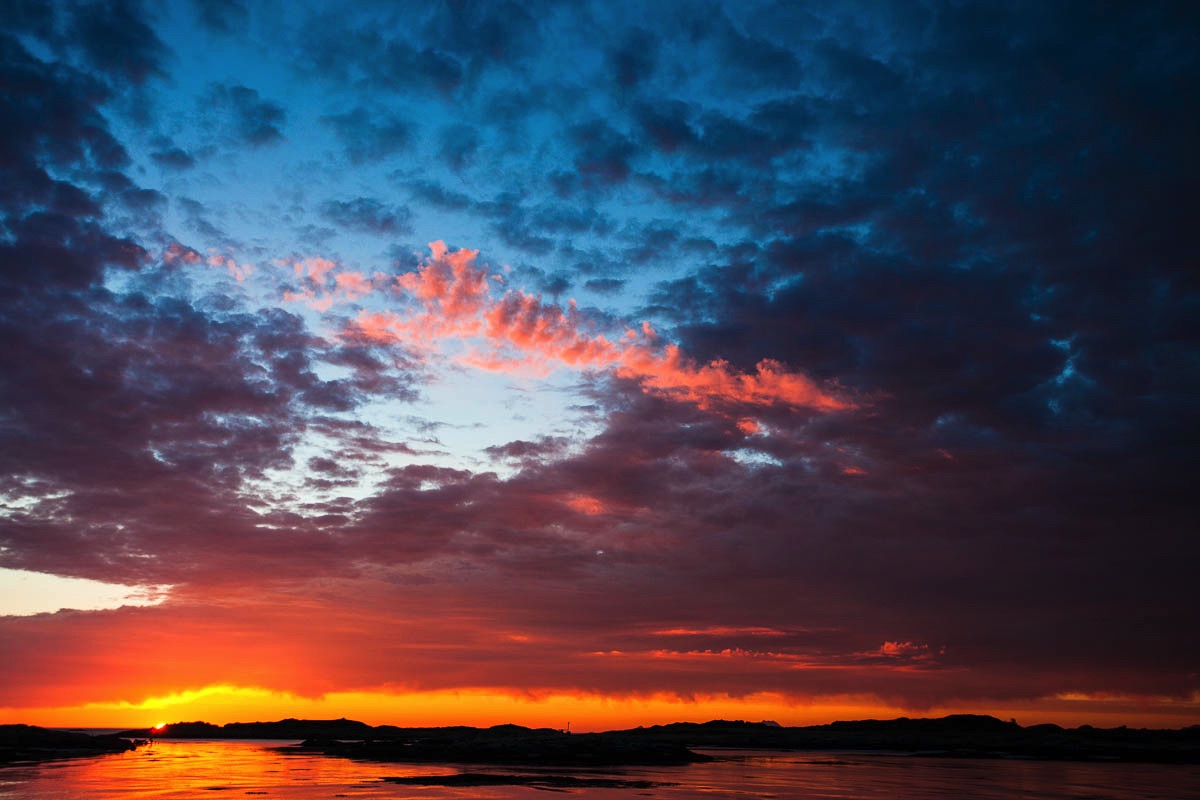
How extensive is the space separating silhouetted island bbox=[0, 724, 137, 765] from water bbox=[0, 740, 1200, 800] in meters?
24.0

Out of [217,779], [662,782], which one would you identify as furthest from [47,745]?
[662,782]

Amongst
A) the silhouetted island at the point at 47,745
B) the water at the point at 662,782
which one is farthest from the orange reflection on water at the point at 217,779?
the silhouetted island at the point at 47,745

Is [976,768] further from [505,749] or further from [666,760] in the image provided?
[505,749]

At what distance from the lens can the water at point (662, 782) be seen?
6081 cm

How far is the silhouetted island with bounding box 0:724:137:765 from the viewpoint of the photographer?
12056 centimetres

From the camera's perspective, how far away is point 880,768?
102m

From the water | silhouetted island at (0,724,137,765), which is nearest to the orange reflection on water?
the water

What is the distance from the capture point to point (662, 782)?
76.0 metres

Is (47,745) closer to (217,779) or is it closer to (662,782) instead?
(217,779)

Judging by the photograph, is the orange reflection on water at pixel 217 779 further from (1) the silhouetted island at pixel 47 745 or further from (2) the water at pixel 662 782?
(1) the silhouetted island at pixel 47 745

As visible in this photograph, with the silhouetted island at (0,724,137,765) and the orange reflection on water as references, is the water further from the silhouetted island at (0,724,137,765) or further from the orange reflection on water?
the silhouetted island at (0,724,137,765)

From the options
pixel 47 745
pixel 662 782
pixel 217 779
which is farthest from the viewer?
pixel 47 745

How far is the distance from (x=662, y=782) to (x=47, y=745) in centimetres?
12572

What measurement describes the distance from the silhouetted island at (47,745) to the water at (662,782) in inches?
946
